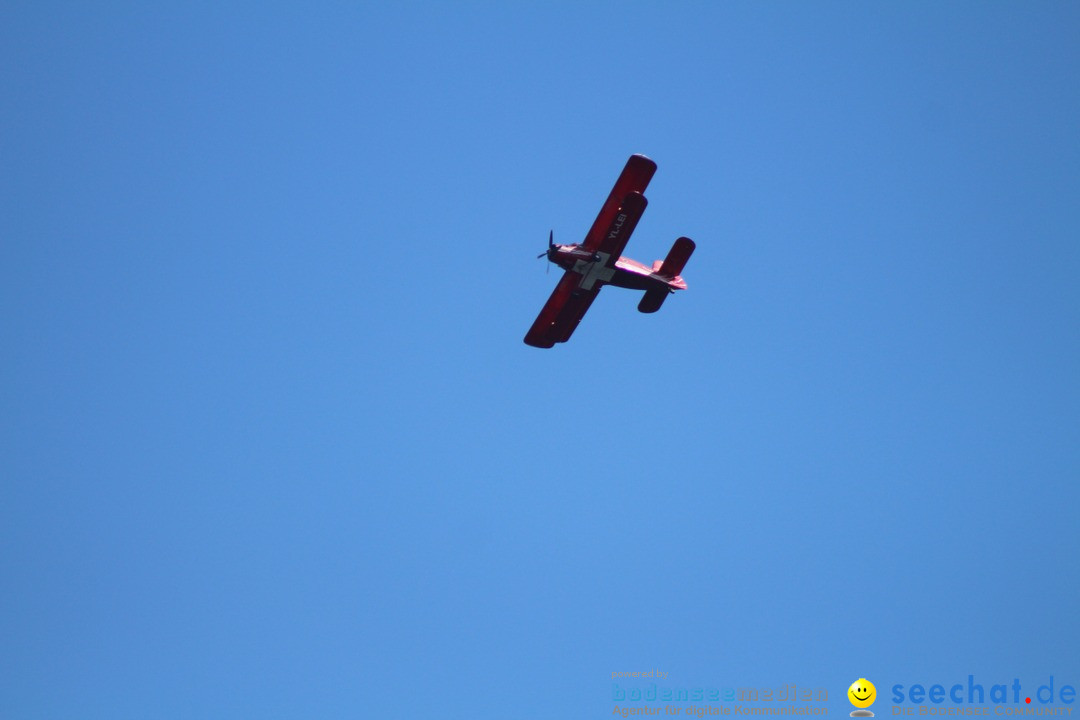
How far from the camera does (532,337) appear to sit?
121 ft

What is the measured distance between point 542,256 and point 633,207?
3.01m

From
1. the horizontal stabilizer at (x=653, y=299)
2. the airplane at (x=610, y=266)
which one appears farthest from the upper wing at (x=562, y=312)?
the horizontal stabilizer at (x=653, y=299)

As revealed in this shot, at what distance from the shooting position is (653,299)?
36281 millimetres

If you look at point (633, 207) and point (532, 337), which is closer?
point (633, 207)

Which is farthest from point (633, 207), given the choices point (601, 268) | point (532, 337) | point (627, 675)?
point (627, 675)

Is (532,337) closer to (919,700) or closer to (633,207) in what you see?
(633,207)

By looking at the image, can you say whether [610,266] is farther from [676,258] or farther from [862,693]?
[862,693]

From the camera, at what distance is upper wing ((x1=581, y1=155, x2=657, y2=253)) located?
108ft

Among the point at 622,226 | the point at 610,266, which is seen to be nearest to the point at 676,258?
the point at 610,266

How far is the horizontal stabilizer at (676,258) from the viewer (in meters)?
36.0

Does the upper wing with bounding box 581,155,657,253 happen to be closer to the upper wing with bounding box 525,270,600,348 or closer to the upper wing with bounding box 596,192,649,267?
the upper wing with bounding box 596,192,649,267

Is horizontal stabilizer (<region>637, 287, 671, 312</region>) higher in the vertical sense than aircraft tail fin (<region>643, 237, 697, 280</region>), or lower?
lower

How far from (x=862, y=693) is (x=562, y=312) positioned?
15.0m

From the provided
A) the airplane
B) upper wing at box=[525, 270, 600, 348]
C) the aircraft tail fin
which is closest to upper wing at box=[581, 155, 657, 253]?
the airplane
